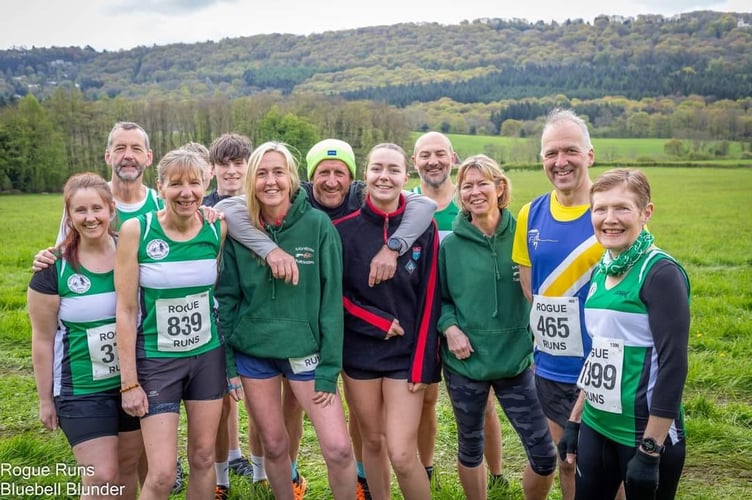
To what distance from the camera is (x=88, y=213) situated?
348 cm

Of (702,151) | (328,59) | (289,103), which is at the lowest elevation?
(702,151)

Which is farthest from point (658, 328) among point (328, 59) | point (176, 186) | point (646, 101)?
point (328, 59)

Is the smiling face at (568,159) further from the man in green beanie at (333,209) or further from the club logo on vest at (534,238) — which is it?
the man in green beanie at (333,209)

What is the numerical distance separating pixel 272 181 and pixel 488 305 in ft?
5.15

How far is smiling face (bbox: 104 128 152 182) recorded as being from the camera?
4748 mm

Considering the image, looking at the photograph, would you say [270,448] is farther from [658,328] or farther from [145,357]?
[658,328]

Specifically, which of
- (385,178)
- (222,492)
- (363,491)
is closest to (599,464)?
(363,491)

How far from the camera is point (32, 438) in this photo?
5094 millimetres

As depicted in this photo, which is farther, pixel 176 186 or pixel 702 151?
pixel 702 151

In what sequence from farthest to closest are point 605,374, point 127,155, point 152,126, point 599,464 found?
point 152,126
point 127,155
point 599,464
point 605,374

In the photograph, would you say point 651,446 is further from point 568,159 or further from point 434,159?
point 434,159

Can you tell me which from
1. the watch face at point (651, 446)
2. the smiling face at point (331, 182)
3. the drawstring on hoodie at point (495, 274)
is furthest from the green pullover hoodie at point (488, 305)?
the watch face at point (651, 446)

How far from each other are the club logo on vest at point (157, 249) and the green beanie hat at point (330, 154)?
1.12 meters

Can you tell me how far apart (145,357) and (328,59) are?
203287mm
